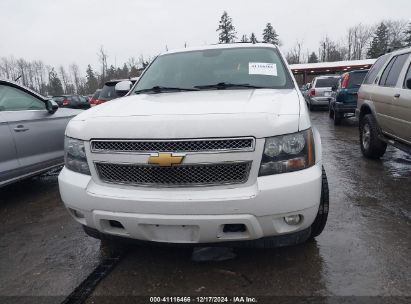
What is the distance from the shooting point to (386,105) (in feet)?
16.4

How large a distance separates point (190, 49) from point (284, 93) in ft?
5.38

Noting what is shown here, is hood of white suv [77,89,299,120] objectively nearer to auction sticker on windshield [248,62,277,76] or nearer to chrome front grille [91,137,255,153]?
chrome front grille [91,137,255,153]

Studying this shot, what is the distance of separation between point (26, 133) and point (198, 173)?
10.3 feet

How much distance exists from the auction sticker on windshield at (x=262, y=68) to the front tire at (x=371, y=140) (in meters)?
2.88

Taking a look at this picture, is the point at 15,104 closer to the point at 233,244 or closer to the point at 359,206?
the point at 233,244

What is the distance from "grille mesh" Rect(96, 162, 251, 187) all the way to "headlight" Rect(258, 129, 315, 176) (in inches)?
5.2

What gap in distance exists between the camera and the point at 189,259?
2.75m

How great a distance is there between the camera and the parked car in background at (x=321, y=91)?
15.9m

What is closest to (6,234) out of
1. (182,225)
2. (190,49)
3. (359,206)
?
(182,225)

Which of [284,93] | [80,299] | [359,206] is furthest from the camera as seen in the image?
[359,206]

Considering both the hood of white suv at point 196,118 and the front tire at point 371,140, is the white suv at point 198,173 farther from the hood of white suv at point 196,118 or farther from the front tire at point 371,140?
the front tire at point 371,140

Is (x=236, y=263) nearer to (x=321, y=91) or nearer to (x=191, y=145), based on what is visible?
(x=191, y=145)

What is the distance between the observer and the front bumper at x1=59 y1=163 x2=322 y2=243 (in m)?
2.12

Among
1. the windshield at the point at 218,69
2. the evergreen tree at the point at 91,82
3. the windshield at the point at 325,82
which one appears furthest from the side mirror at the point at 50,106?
the evergreen tree at the point at 91,82
